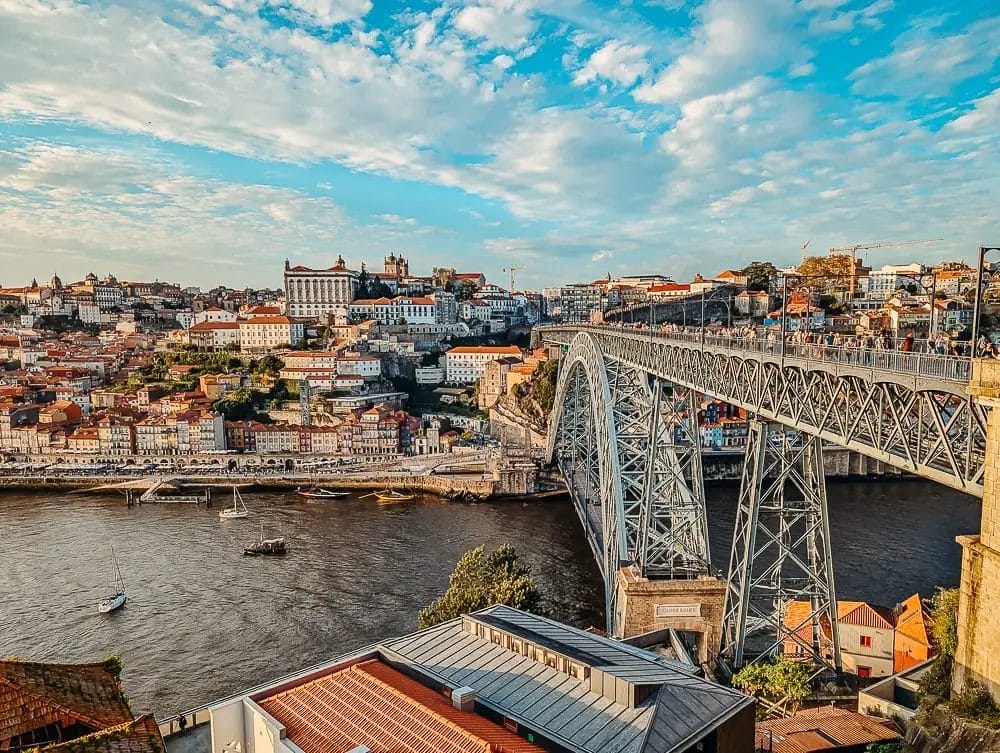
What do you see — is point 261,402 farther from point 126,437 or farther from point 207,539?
point 207,539

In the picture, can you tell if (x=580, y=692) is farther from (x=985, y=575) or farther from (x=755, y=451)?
(x=755, y=451)

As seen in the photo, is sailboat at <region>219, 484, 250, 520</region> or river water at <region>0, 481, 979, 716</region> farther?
sailboat at <region>219, 484, 250, 520</region>

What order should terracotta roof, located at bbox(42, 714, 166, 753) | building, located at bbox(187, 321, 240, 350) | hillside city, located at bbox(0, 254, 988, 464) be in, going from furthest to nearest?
building, located at bbox(187, 321, 240, 350) → hillside city, located at bbox(0, 254, 988, 464) → terracotta roof, located at bbox(42, 714, 166, 753)

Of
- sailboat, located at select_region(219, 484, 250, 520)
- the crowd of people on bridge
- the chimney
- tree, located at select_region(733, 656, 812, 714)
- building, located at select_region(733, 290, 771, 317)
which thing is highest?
building, located at select_region(733, 290, 771, 317)

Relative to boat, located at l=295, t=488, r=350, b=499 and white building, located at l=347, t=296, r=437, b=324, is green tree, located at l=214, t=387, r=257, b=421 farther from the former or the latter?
white building, located at l=347, t=296, r=437, b=324

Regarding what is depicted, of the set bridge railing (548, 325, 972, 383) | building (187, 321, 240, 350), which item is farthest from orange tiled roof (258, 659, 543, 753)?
building (187, 321, 240, 350)

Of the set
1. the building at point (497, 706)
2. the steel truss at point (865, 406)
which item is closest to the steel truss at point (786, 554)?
the steel truss at point (865, 406)

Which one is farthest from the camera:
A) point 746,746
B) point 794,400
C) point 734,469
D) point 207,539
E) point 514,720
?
point 734,469

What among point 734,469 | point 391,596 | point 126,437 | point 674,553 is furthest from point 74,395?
point 674,553
